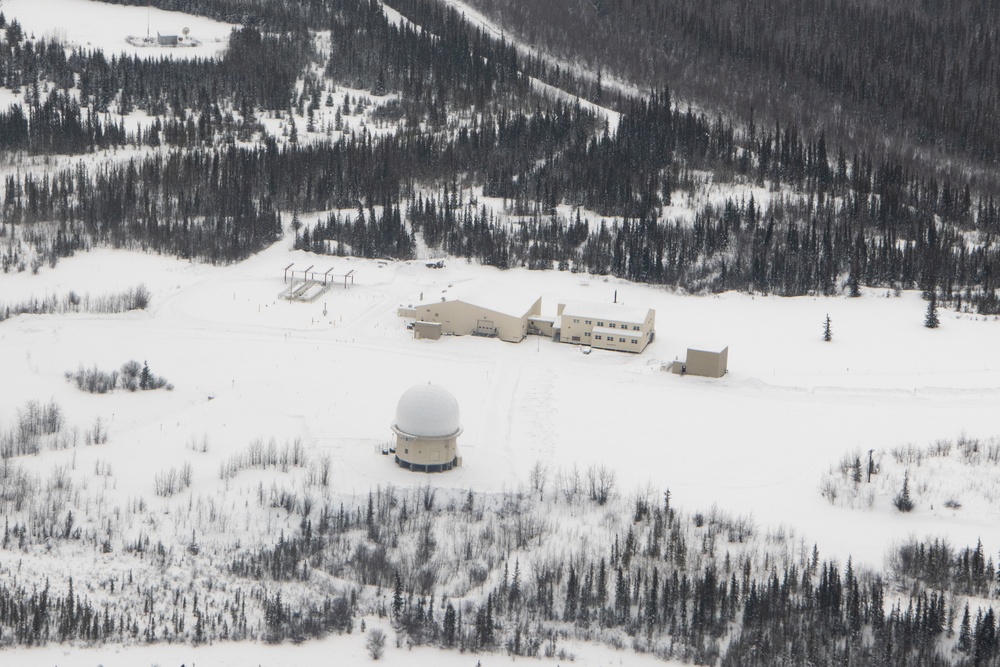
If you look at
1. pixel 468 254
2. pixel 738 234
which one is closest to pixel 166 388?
pixel 468 254

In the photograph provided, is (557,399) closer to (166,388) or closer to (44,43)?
(166,388)

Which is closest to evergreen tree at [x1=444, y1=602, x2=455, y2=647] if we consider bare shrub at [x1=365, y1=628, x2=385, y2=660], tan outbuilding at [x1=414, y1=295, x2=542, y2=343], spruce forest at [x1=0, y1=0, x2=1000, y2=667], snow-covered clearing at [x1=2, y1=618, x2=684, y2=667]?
spruce forest at [x1=0, y1=0, x2=1000, y2=667]

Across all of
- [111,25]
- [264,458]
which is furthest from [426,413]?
[111,25]

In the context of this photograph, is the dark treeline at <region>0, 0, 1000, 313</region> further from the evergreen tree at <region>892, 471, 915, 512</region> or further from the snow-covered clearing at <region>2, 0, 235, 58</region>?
the evergreen tree at <region>892, 471, 915, 512</region>

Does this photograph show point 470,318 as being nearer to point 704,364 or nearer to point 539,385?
point 539,385

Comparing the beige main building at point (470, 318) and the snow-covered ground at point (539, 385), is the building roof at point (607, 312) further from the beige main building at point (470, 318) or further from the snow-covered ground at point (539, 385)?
the beige main building at point (470, 318)
